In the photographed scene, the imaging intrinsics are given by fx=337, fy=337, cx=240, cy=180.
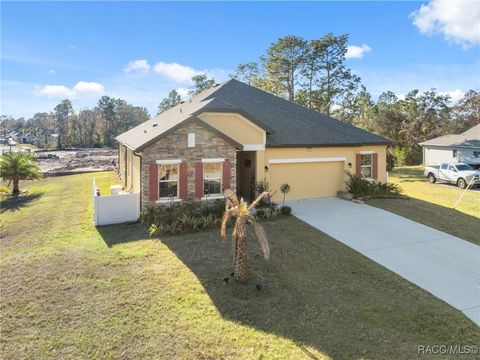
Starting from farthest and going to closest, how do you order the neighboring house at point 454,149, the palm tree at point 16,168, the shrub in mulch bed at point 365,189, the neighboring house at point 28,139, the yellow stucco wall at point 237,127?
the neighboring house at point 28,139 < the neighboring house at point 454,149 < the palm tree at point 16,168 < the shrub in mulch bed at point 365,189 < the yellow stucco wall at point 237,127

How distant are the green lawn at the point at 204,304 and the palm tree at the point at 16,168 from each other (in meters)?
11.7

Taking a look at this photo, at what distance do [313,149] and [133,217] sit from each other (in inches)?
401

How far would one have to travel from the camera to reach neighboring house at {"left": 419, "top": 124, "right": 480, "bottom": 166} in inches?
1234

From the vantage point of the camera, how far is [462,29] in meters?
16.9

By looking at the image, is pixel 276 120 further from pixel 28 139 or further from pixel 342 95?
pixel 28 139

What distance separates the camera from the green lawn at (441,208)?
14.0 m

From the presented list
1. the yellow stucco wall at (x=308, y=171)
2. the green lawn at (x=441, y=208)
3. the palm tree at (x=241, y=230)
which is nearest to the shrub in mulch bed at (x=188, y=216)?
the yellow stucco wall at (x=308, y=171)

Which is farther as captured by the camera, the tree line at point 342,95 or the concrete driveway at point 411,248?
the tree line at point 342,95

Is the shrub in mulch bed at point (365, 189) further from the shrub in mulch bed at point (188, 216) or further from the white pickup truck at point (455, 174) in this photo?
the white pickup truck at point (455, 174)

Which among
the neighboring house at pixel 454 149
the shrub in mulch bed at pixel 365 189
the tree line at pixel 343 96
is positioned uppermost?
the tree line at pixel 343 96

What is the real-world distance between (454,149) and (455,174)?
428 inches

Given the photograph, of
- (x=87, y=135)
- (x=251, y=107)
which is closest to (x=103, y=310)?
(x=251, y=107)

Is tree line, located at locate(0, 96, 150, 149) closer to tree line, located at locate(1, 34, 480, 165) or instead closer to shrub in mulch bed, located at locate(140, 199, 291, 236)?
tree line, located at locate(1, 34, 480, 165)

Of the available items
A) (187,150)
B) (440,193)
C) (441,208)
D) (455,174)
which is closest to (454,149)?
(455,174)
